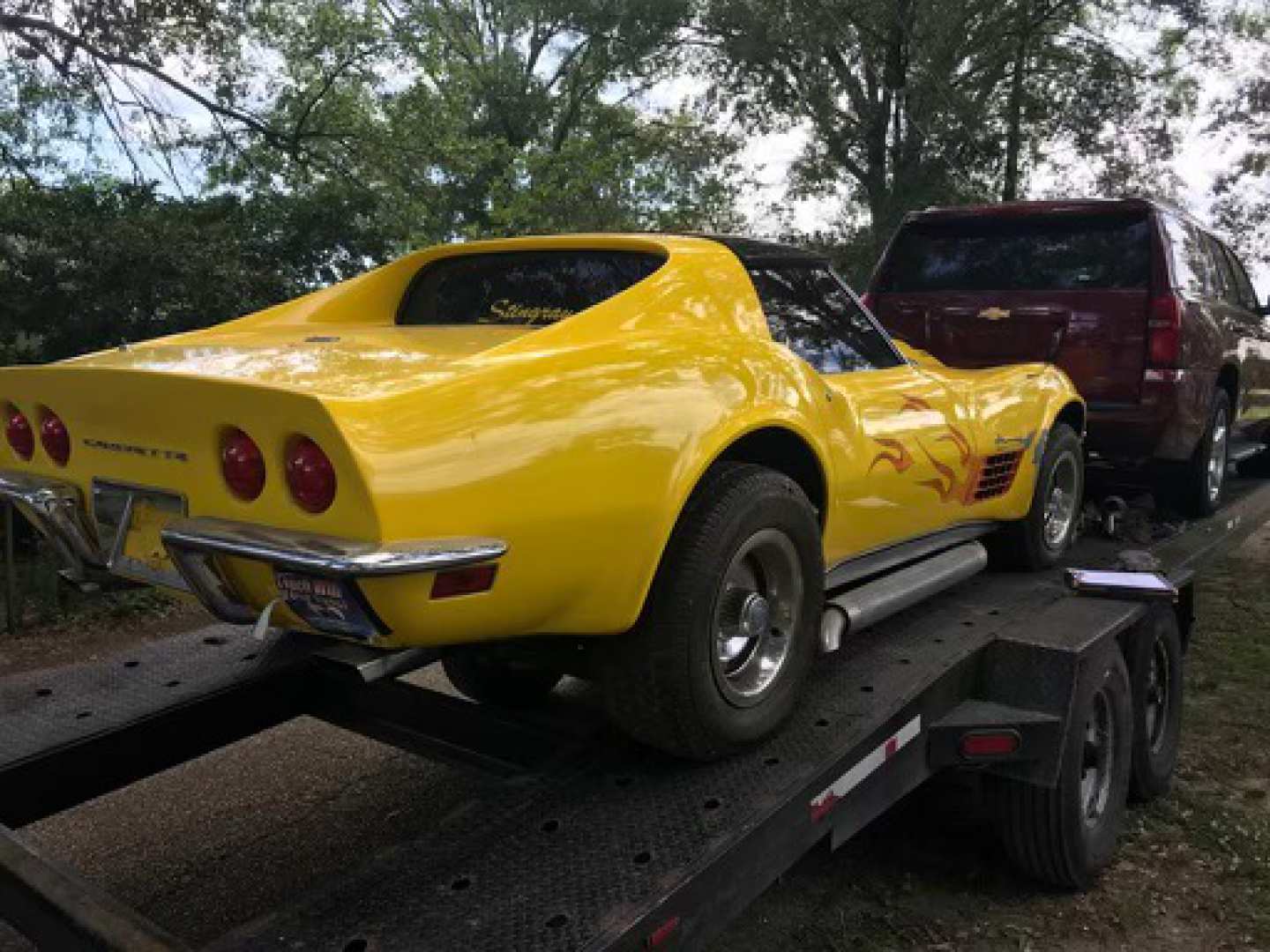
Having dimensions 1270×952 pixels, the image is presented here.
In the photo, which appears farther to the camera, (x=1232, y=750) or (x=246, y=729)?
(x=1232, y=750)

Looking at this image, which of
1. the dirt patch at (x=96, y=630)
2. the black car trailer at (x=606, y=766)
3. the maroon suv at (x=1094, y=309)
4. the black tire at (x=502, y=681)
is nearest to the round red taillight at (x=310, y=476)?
the black car trailer at (x=606, y=766)

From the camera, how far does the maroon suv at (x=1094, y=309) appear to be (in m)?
5.11

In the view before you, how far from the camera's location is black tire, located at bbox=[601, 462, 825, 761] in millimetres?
2289

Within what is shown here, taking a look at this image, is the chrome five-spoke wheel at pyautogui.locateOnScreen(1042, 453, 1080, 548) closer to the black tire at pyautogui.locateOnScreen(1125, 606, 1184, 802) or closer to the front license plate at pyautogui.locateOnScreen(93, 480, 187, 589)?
the black tire at pyautogui.locateOnScreen(1125, 606, 1184, 802)

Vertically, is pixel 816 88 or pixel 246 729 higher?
pixel 816 88

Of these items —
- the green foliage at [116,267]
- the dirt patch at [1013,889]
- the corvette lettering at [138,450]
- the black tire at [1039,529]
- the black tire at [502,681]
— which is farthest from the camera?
the green foliage at [116,267]

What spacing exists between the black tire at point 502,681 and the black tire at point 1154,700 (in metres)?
2.05

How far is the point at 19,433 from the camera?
101 inches

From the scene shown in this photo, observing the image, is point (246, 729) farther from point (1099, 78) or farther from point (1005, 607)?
point (1099, 78)

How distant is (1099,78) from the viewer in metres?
16.0

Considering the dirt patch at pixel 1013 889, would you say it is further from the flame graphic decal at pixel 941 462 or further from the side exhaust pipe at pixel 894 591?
the flame graphic decal at pixel 941 462

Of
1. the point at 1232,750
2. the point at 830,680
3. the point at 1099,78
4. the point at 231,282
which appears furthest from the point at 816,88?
the point at 830,680

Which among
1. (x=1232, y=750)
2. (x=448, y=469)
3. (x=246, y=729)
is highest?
(x=448, y=469)

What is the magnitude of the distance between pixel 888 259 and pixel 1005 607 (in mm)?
2771
